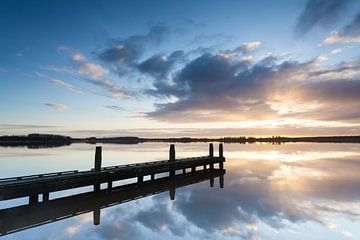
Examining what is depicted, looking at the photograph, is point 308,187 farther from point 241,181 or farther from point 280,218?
point 280,218

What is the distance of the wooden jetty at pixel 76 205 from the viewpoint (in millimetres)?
10078

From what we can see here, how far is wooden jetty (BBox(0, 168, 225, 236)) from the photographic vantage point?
10.1 m

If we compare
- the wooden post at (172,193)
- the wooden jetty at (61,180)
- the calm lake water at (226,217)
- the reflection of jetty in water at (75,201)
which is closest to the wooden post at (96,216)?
the reflection of jetty in water at (75,201)

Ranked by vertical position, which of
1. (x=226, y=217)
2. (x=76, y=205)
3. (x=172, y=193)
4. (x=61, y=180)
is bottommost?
(x=226, y=217)

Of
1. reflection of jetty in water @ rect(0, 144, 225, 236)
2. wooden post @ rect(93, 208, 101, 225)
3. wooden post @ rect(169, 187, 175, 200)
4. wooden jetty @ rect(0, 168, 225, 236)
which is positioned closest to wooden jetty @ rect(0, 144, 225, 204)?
reflection of jetty in water @ rect(0, 144, 225, 236)

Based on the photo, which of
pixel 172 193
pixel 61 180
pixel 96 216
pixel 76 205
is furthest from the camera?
pixel 172 193

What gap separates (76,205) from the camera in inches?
506

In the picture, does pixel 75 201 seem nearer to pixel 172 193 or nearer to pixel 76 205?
pixel 76 205

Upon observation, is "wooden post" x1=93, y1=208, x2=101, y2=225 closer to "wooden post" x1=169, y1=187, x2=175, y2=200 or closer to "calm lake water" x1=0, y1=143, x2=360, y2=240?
"calm lake water" x1=0, y1=143, x2=360, y2=240

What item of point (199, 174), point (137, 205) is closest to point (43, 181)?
point (137, 205)

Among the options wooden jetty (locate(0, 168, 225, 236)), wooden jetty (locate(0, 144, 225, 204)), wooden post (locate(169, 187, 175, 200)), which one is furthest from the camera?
wooden post (locate(169, 187, 175, 200))

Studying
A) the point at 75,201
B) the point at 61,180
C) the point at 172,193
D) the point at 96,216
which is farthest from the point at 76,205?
the point at 172,193

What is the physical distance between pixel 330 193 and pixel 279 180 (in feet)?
16.9

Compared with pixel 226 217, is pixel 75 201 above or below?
above
